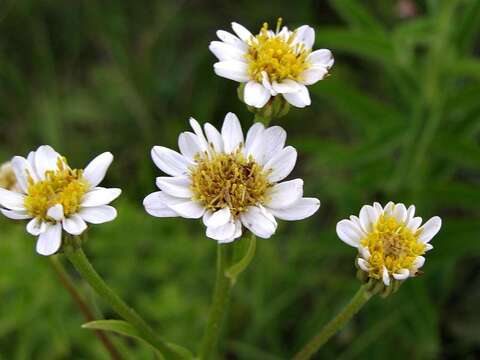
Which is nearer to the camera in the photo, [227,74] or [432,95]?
[227,74]

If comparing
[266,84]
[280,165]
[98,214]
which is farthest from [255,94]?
[98,214]

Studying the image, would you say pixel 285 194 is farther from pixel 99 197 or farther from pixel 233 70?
pixel 99 197

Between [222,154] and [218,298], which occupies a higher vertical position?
[222,154]

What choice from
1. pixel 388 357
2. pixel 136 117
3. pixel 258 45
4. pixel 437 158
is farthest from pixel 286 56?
pixel 136 117

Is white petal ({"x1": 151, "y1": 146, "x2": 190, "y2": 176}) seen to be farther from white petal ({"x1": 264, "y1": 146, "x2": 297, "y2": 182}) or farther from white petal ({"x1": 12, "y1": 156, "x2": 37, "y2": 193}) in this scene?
white petal ({"x1": 12, "y1": 156, "x2": 37, "y2": 193})

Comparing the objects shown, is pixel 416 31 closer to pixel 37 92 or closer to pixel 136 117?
pixel 136 117

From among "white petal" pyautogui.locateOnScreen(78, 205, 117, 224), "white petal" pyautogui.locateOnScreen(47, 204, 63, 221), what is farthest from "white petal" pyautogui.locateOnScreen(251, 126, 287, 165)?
"white petal" pyautogui.locateOnScreen(47, 204, 63, 221)

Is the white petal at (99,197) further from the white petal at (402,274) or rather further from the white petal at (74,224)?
the white petal at (402,274)
